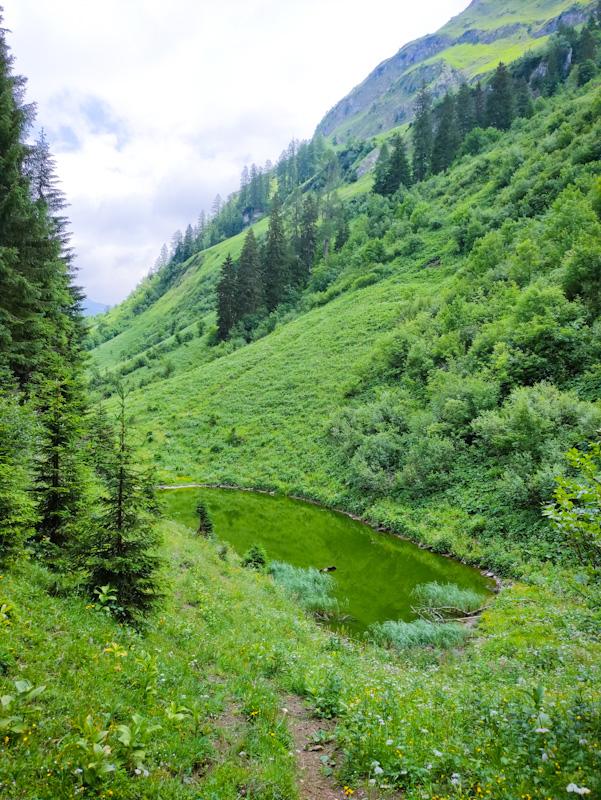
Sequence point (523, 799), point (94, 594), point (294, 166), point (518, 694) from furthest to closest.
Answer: point (294, 166) → point (94, 594) → point (518, 694) → point (523, 799)

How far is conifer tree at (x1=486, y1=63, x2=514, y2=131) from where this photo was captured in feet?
226

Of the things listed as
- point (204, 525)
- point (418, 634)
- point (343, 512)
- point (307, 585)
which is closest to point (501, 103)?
point (343, 512)

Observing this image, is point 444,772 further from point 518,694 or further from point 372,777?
point 518,694

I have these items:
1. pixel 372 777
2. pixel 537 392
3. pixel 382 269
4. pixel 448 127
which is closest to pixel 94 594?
pixel 372 777

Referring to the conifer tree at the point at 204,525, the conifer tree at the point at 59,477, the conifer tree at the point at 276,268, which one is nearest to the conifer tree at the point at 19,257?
the conifer tree at the point at 204,525

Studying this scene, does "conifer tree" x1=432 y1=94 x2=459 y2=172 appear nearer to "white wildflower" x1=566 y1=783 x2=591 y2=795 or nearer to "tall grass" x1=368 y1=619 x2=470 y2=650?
"tall grass" x1=368 y1=619 x2=470 y2=650

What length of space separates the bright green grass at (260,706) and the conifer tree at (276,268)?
59.9 meters

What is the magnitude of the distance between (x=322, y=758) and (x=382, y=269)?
54749 millimetres

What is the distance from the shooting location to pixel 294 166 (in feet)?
490

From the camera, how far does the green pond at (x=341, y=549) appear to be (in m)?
15.5

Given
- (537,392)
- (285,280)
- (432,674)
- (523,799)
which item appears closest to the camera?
(523,799)

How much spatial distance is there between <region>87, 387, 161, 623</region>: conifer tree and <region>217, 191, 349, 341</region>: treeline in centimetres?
5488

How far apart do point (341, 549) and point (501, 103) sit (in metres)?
78.7

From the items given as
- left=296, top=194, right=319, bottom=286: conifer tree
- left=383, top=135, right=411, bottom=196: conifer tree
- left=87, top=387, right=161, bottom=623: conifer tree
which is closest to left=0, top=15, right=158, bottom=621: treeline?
left=87, top=387, right=161, bottom=623: conifer tree
